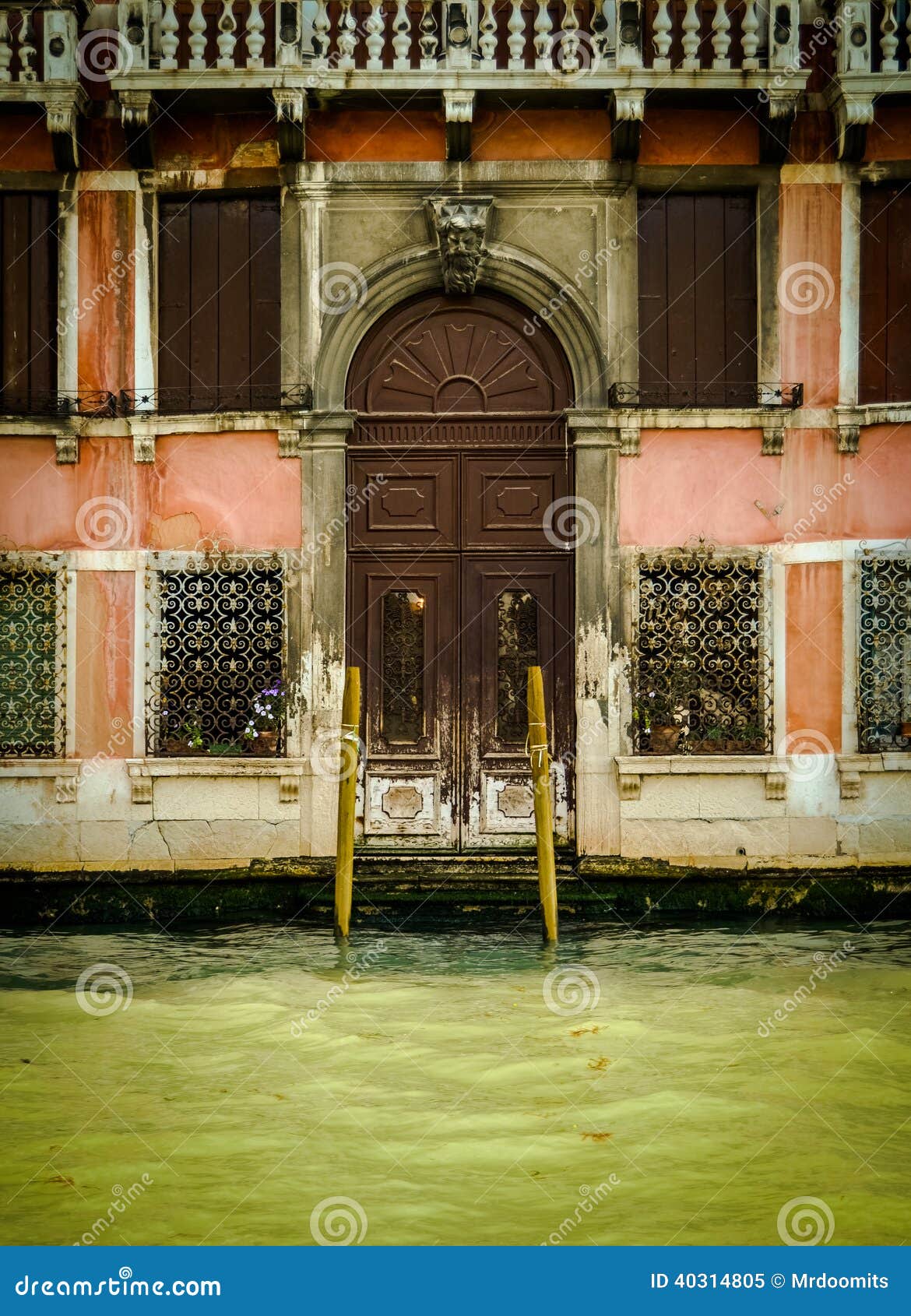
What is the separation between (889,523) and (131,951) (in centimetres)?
631

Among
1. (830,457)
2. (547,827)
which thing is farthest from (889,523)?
(547,827)

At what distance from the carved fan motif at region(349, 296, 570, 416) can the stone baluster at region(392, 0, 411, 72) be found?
1718mm

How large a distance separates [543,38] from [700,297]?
2227 mm

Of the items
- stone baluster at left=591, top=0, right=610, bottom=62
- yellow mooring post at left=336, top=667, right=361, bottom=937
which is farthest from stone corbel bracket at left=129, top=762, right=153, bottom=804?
stone baluster at left=591, top=0, right=610, bottom=62

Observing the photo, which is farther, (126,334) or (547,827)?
(126,334)

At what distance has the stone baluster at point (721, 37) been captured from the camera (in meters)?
10.8

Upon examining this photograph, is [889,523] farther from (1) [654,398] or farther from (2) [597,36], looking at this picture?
(2) [597,36]

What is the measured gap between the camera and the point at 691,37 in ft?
35.2

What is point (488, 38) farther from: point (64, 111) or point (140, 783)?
point (140, 783)

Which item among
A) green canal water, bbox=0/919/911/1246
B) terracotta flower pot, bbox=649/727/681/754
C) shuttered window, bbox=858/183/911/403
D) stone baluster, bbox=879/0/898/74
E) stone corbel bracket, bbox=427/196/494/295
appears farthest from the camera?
shuttered window, bbox=858/183/911/403

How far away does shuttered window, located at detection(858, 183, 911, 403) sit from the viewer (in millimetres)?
11094

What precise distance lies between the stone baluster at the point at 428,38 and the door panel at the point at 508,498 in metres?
2.93

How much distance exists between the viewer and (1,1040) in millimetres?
7480

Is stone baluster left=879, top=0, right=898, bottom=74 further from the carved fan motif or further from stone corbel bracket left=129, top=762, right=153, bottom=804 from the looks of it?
stone corbel bracket left=129, top=762, right=153, bottom=804
